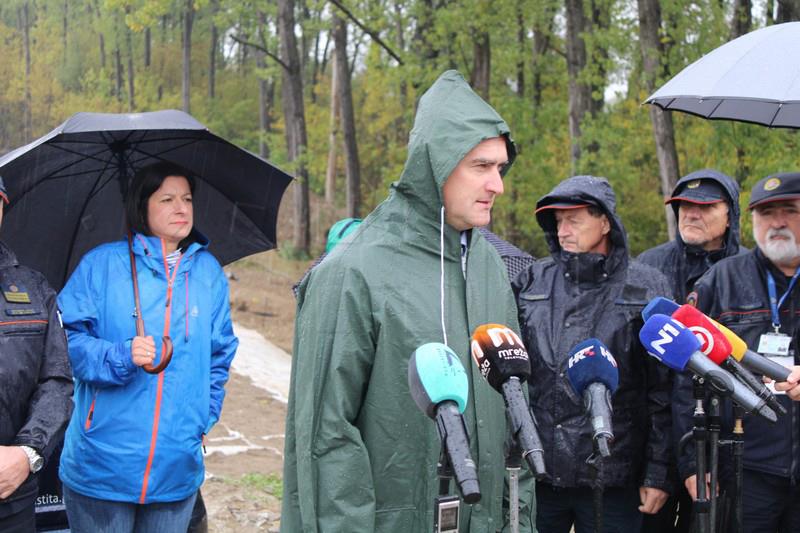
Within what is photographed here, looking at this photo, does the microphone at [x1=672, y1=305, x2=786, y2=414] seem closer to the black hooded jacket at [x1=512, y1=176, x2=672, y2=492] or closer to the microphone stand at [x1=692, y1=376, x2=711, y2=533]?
the microphone stand at [x1=692, y1=376, x2=711, y2=533]

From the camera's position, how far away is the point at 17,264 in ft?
12.7

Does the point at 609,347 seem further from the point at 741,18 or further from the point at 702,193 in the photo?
the point at 741,18

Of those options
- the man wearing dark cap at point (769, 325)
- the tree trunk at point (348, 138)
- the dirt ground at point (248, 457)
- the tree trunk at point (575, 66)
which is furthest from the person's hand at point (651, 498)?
the tree trunk at point (348, 138)

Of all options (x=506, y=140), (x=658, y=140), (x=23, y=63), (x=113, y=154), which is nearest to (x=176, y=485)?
(x=113, y=154)

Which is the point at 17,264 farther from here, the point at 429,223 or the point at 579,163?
→ the point at 579,163

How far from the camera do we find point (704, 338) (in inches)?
128

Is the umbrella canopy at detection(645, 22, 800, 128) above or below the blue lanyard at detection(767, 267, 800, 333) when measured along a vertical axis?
above

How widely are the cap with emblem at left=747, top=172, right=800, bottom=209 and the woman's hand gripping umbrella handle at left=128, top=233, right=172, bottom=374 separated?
115 inches

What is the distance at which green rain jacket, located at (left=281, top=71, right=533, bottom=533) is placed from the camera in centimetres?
292

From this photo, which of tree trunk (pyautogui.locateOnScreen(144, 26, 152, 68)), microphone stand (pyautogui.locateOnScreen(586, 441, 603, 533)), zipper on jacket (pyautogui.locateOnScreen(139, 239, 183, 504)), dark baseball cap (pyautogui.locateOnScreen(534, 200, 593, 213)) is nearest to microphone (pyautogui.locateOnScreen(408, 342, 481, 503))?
microphone stand (pyautogui.locateOnScreen(586, 441, 603, 533))

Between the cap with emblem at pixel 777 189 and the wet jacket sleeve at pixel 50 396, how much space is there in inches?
131

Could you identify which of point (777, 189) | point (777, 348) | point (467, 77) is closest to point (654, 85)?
point (467, 77)

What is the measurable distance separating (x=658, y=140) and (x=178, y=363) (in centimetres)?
1144

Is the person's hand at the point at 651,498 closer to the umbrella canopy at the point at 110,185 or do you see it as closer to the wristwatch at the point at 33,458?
the umbrella canopy at the point at 110,185
